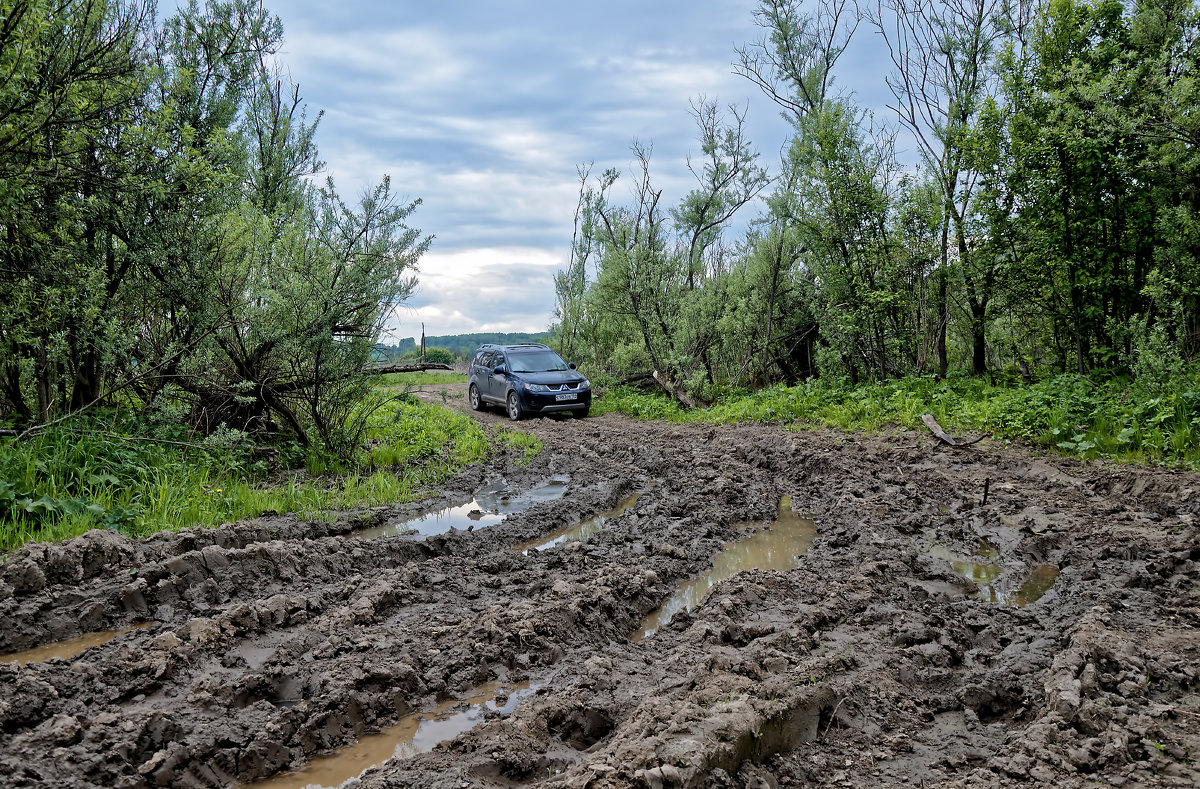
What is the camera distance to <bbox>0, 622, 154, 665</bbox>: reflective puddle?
3.84m

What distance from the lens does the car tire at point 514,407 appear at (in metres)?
15.7

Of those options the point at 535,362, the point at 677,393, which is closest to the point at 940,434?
the point at 677,393

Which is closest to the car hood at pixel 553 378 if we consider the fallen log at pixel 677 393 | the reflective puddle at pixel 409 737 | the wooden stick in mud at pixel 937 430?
the fallen log at pixel 677 393

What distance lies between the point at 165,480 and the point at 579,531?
4274 mm

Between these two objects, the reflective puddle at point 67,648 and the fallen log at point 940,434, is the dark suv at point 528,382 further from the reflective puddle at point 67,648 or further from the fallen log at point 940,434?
the reflective puddle at point 67,648

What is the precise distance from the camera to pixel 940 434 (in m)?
9.04

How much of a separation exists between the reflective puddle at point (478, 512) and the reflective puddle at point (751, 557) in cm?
248

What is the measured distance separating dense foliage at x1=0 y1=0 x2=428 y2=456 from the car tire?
6086 mm

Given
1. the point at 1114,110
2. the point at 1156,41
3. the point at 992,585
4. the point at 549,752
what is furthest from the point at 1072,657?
the point at 1156,41

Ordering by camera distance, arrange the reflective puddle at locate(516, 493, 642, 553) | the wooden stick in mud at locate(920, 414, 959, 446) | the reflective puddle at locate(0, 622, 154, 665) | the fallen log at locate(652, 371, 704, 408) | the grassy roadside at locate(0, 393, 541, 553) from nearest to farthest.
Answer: the reflective puddle at locate(0, 622, 154, 665)
the grassy roadside at locate(0, 393, 541, 553)
the reflective puddle at locate(516, 493, 642, 553)
the wooden stick in mud at locate(920, 414, 959, 446)
the fallen log at locate(652, 371, 704, 408)

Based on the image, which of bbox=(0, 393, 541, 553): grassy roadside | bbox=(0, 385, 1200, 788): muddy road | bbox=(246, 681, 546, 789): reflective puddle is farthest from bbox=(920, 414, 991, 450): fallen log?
bbox=(246, 681, 546, 789): reflective puddle

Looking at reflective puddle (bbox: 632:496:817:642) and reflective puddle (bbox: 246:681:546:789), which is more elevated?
reflective puddle (bbox: 632:496:817:642)

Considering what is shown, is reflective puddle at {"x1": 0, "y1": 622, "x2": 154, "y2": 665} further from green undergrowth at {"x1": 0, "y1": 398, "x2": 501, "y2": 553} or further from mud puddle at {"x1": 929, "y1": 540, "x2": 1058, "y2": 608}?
mud puddle at {"x1": 929, "y1": 540, "x2": 1058, "y2": 608}

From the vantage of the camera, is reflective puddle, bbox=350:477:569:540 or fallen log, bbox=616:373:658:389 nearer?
reflective puddle, bbox=350:477:569:540
